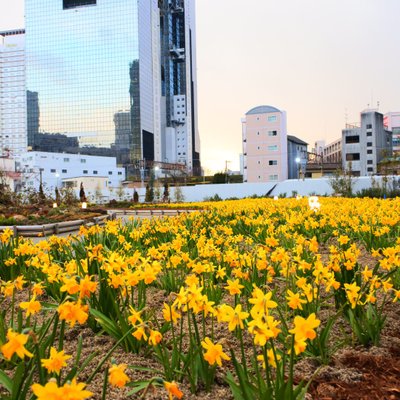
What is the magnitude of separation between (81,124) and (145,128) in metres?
17.0

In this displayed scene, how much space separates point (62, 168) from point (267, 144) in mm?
37920

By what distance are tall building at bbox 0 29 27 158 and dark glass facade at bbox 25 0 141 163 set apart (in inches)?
882

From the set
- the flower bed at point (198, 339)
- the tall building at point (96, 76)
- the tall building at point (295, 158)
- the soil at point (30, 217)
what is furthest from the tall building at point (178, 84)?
the flower bed at point (198, 339)

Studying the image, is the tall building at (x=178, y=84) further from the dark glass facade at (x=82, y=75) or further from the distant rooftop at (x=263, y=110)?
the distant rooftop at (x=263, y=110)

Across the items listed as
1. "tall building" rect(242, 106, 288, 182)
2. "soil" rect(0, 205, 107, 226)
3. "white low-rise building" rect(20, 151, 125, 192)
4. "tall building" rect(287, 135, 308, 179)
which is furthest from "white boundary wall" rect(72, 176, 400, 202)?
"white low-rise building" rect(20, 151, 125, 192)

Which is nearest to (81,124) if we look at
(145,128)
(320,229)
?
(145,128)

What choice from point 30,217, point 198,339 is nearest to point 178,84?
point 30,217

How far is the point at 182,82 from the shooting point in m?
129

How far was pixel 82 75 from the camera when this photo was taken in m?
105

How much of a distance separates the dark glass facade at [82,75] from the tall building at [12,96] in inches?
882

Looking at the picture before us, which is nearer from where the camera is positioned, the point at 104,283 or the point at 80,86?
the point at 104,283

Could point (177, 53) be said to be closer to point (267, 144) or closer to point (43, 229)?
point (267, 144)

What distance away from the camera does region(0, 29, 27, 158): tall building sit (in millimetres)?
129250

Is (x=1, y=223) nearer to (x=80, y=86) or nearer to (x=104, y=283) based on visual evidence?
(x=104, y=283)
